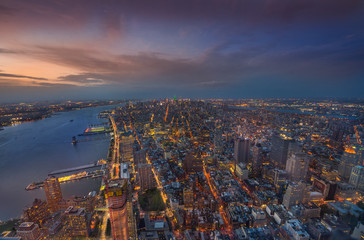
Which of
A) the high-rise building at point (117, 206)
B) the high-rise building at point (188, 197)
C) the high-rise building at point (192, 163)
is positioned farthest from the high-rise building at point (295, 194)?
the high-rise building at point (117, 206)

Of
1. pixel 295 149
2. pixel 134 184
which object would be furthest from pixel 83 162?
pixel 295 149

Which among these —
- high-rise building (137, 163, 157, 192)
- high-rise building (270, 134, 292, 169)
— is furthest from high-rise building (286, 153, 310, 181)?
high-rise building (137, 163, 157, 192)

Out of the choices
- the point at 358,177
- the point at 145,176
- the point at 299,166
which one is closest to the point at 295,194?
the point at 299,166

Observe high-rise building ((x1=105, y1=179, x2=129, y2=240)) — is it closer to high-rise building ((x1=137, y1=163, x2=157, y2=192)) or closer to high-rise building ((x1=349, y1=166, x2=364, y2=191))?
high-rise building ((x1=137, y1=163, x2=157, y2=192))

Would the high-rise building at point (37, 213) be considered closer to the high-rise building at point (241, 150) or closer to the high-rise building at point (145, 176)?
the high-rise building at point (145, 176)

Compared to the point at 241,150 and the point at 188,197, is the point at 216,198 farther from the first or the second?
the point at 241,150

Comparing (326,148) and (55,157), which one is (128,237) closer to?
(55,157)
